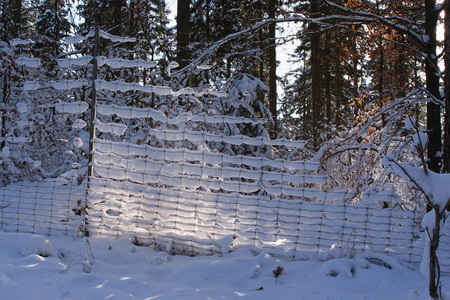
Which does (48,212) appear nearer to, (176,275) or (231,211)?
(176,275)

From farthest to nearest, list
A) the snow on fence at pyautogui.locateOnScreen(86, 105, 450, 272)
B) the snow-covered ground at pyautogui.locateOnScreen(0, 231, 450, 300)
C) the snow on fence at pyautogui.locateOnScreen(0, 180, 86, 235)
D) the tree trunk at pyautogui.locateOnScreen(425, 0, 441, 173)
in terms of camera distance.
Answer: the tree trunk at pyautogui.locateOnScreen(425, 0, 441, 173), the snow on fence at pyautogui.locateOnScreen(0, 180, 86, 235), the snow on fence at pyautogui.locateOnScreen(86, 105, 450, 272), the snow-covered ground at pyautogui.locateOnScreen(0, 231, 450, 300)

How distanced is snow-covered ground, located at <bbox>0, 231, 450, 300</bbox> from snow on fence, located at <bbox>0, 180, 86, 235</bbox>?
502 mm

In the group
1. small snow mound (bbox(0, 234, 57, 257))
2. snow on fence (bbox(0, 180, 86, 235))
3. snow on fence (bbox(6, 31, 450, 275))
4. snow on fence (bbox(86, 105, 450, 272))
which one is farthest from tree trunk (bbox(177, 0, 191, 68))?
small snow mound (bbox(0, 234, 57, 257))

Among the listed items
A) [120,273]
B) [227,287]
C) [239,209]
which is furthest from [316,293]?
[120,273]

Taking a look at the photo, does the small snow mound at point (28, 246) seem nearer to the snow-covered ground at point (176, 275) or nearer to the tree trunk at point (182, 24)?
the snow-covered ground at point (176, 275)

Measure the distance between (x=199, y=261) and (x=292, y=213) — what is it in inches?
50.3

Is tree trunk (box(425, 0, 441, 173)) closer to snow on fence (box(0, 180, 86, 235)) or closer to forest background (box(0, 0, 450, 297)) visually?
forest background (box(0, 0, 450, 297))

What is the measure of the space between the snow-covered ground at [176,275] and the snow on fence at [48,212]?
50cm

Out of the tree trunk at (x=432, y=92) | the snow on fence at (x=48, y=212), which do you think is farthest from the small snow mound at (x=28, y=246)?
the tree trunk at (x=432, y=92)

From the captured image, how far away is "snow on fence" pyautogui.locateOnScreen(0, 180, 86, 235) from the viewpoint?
4789 millimetres

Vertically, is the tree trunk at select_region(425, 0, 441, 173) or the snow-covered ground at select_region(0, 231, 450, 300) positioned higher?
the tree trunk at select_region(425, 0, 441, 173)

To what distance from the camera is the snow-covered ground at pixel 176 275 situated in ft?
10.3

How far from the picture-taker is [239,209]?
4367mm

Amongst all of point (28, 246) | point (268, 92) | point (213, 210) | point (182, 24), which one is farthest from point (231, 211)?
point (182, 24)
